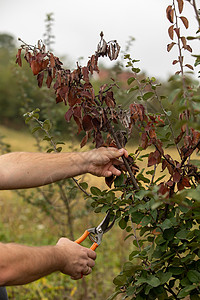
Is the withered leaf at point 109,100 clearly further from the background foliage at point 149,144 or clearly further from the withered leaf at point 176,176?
the withered leaf at point 176,176

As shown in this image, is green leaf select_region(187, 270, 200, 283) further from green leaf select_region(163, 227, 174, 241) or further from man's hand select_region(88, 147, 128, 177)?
man's hand select_region(88, 147, 128, 177)

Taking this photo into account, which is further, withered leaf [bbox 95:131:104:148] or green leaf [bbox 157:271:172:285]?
withered leaf [bbox 95:131:104:148]

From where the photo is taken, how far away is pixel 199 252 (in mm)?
1453

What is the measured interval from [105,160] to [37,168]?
38 centimetres

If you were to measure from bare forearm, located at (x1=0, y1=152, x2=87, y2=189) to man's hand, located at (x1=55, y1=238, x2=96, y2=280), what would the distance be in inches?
12.3

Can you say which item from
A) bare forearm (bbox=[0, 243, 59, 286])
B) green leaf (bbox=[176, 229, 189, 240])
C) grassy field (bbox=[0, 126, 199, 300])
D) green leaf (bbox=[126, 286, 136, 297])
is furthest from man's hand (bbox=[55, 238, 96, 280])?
grassy field (bbox=[0, 126, 199, 300])

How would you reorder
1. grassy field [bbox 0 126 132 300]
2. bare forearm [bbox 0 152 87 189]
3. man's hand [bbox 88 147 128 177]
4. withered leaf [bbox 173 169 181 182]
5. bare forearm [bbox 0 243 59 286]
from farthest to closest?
grassy field [bbox 0 126 132 300] → bare forearm [bbox 0 152 87 189] → man's hand [bbox 88 147 128 177] → withered leaf [bbox 173 169 181 182] → bare forearm [bbox 0 243 59 286]

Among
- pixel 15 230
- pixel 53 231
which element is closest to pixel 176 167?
pixel 53 231

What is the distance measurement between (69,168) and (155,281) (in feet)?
1.99

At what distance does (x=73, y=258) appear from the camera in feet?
5.20

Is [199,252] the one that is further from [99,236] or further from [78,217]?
[78,217]

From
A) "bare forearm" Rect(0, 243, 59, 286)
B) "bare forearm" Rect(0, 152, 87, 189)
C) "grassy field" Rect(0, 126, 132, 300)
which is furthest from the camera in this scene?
"grassy field" Rect(0, 126, 132, 300)

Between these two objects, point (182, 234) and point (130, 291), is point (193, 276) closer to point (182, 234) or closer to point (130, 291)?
point (182, 234)

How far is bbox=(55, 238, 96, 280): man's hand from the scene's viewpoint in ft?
5.10
